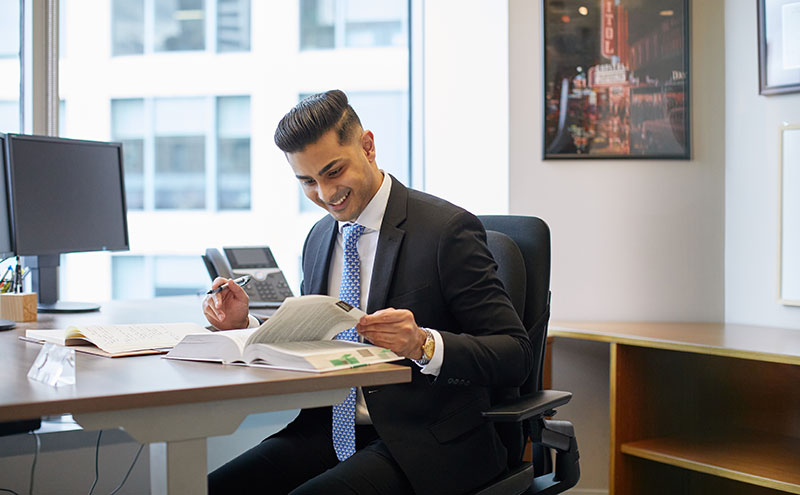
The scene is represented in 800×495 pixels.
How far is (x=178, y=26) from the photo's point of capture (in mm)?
3160

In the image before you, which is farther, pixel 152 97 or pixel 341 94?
pixel 152 97

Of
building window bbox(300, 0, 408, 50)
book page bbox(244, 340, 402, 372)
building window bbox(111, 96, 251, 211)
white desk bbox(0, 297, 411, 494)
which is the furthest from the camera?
building window bbox(300, 0, 408, 50)

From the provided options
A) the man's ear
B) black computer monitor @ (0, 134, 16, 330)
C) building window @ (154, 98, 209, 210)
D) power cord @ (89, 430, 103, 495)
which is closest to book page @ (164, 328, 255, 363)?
the man's ear

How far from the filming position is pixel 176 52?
3152mm

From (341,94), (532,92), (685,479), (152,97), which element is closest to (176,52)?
(152,97)

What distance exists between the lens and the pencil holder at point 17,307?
211 centimetres

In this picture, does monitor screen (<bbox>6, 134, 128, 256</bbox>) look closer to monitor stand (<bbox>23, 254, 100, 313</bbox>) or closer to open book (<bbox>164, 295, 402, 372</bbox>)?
monitor stand (<bbox>23, 254, 100, 313</bbox>)

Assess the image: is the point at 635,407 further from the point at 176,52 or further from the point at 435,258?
the point at 176,52

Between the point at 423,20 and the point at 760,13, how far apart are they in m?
1.30

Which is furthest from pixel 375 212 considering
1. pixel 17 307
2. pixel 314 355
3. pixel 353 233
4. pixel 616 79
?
pixel 616 79

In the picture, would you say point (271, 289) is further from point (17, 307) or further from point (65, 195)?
point (17, 307)

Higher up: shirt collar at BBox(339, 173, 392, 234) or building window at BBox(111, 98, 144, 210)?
building window at BBox(111, 98, 144, 210)

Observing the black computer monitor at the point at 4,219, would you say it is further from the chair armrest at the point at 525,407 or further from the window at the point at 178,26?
the chair armrest at the point at 525,407

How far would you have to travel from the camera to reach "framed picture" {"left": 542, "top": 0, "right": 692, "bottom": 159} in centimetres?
288
